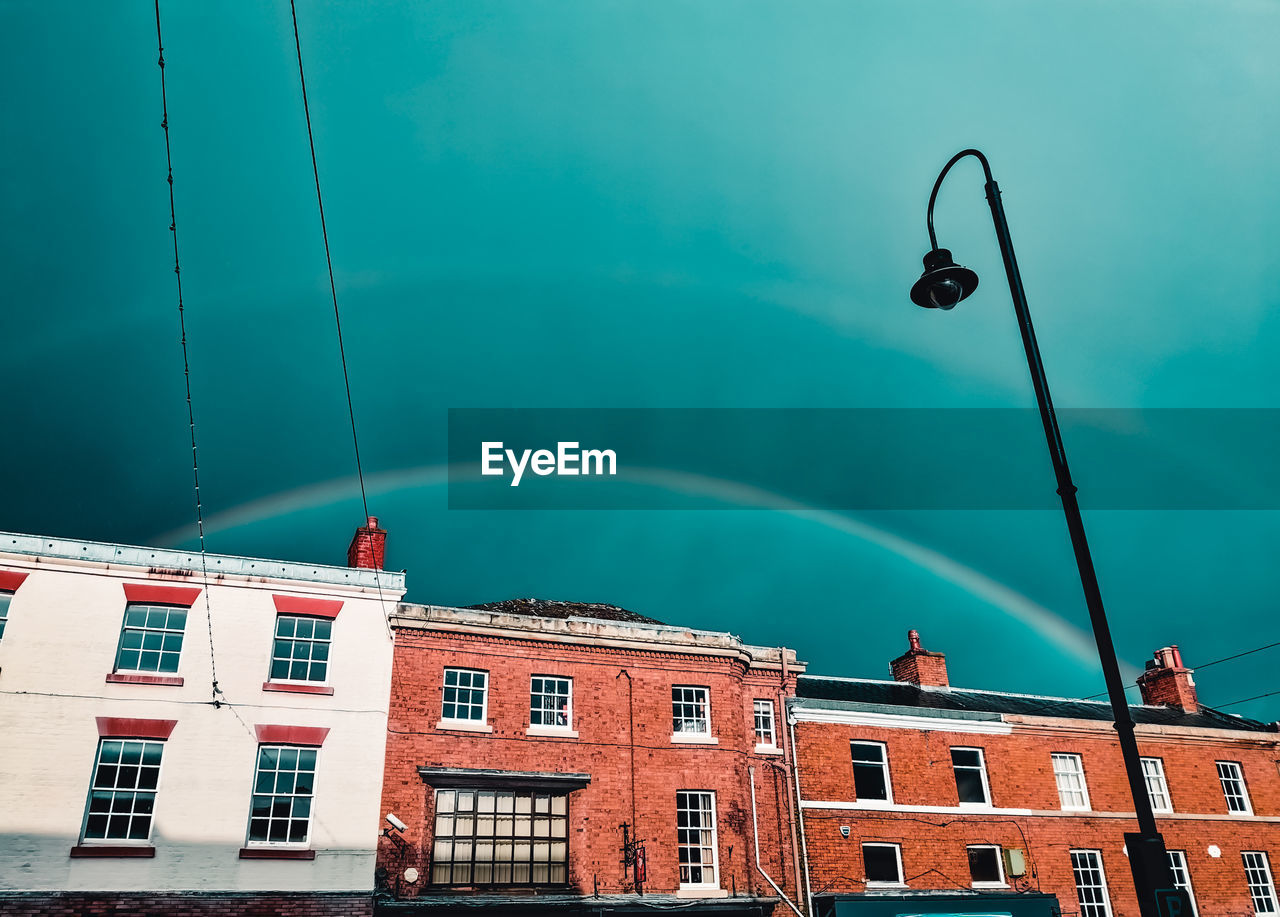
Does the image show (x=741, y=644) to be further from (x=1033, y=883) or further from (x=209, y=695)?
(x=209, y=695)

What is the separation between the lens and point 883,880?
25.1 meters

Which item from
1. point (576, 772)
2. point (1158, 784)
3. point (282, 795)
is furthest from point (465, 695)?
point (1158, 784)

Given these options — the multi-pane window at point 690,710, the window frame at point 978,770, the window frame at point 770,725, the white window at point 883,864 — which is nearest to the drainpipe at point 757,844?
the window frame at point 770,725

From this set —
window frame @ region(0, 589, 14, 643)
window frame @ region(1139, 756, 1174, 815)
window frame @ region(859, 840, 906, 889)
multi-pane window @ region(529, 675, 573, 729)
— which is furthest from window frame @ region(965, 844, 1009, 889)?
window frame @ region(0, 589, 14, 643)

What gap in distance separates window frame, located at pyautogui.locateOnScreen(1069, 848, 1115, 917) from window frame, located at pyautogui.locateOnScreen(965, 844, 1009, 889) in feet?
7.86

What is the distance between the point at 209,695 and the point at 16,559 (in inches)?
215

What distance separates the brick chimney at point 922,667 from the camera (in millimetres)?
32125

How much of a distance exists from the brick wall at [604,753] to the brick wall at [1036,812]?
170cm

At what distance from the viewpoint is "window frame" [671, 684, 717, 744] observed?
24.6 meters

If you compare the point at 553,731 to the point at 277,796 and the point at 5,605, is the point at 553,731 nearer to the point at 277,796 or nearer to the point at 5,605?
the point at 277,796

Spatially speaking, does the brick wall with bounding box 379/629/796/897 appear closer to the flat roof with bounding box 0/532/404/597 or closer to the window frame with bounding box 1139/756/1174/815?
the flat roof with bounding box 0/532/404/597

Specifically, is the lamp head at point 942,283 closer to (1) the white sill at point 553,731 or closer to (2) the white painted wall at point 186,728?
(1) the white sill at point 553,731

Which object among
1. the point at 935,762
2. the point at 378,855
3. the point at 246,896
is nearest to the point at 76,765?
the point at 246,896

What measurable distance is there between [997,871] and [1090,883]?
335 centimetres
